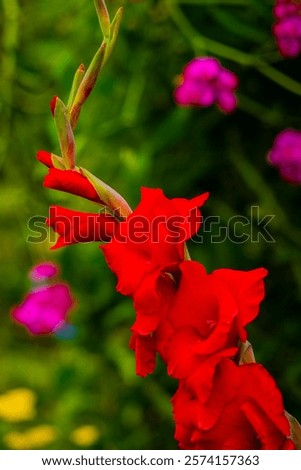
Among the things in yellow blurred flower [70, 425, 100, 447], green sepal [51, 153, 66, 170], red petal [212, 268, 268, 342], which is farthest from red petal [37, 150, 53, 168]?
yellow blurred flower [70, 425, 100, 447]

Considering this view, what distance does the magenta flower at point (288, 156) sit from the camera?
988 millimetres

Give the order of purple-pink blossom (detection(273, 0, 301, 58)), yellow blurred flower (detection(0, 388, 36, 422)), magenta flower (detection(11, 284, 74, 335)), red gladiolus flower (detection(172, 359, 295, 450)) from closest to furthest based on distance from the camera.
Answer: red gladiolus flower (detection(172, 359, 295, 450)) → purple-pink blossom (detection(273, 0, 301, 58)) → magenta flower (detection(11, 284, 74, 335)) → yellow blurred flower (detection(0, 388, 36, 422))

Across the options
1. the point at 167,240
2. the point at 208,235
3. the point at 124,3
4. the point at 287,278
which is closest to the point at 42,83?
the point at 124,3

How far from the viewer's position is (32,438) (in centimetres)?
110

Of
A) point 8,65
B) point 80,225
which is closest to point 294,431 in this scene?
point 80,225

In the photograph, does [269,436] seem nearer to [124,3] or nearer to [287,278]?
Answer: [287,278]

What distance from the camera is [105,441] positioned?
1.10 meters

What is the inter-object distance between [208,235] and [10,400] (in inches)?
14.8

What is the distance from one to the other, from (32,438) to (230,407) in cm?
71

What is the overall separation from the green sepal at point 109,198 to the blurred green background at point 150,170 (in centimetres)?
60

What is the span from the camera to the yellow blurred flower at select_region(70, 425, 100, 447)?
1.07 metres

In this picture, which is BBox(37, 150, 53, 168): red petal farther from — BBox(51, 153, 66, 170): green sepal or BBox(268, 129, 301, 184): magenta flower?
BBox(268, 129, 301, 184): magenta flower

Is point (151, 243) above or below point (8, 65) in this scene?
above

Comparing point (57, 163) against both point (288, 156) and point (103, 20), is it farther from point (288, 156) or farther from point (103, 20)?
point (288, 156)
